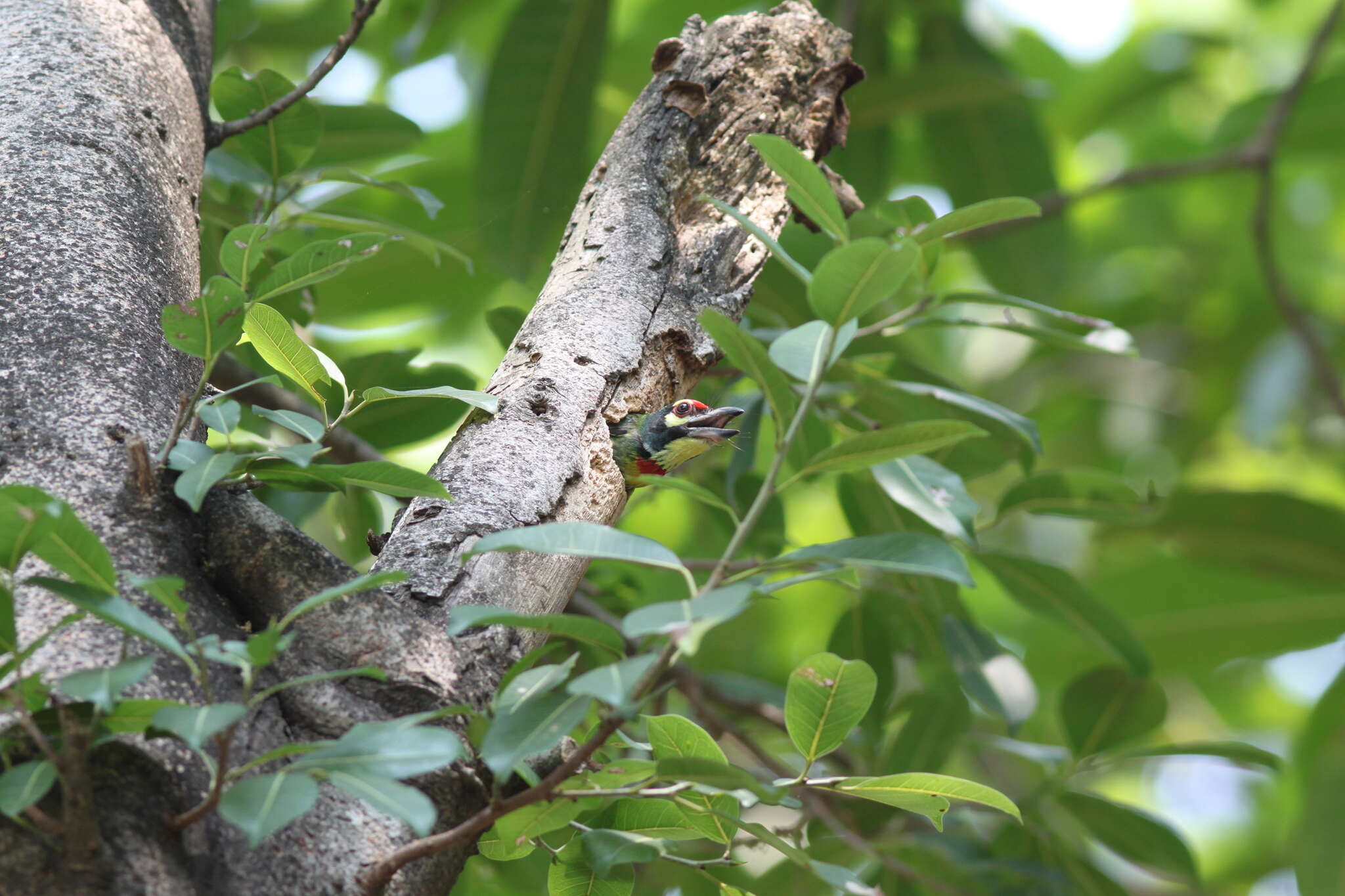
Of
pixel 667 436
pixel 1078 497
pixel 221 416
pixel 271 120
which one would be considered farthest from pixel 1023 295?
pixel 221 416

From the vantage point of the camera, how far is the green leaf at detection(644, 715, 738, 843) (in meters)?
1.48

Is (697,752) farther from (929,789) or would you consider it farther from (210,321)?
(210,321)

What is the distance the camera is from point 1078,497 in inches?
111

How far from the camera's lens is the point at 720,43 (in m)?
2.42

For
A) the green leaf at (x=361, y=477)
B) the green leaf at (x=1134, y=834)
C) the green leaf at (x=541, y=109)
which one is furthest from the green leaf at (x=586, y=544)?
the green leaf at (x=541, y=109)

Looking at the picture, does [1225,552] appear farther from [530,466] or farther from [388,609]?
[388,609]

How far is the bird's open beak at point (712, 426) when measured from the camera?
262cm

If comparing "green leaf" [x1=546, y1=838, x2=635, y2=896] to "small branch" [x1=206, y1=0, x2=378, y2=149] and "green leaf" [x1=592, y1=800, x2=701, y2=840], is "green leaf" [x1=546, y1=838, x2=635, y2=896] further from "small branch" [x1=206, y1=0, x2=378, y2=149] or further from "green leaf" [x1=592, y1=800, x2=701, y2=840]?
"small branch" [x1=206, y1=0, x2=378, y2=149]

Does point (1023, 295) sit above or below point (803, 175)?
above

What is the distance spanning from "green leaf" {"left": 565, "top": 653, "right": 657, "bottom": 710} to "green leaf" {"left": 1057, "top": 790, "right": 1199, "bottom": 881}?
2.44m

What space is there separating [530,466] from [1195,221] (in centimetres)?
649

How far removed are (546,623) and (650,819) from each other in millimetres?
513

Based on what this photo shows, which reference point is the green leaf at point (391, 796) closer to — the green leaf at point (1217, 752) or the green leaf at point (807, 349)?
the green leaf at point (807, 349)

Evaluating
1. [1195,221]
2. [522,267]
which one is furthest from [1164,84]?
[522,267]
